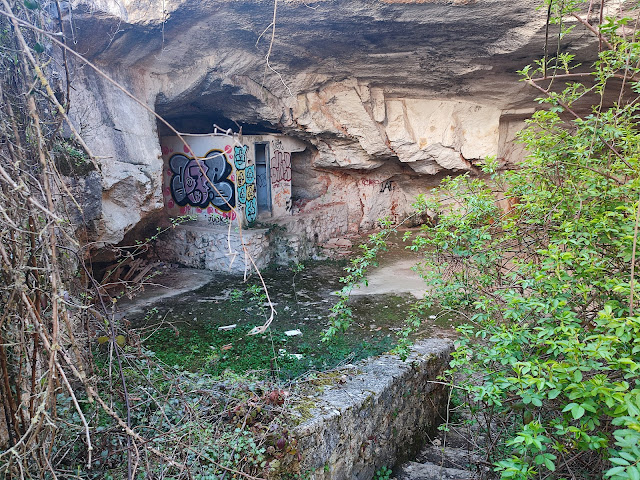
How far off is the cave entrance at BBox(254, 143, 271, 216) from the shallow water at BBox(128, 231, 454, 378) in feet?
6.62

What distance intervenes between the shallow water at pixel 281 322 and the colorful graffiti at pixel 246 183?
157 cm

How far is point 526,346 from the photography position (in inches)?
104

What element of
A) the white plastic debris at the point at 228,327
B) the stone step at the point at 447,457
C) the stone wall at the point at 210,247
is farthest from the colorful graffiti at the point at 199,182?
the stone step at the point at 447,457

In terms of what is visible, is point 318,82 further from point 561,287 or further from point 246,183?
point 561,287

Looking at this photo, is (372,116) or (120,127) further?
(372,116)

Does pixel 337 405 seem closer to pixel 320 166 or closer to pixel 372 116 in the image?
pixel 372 116

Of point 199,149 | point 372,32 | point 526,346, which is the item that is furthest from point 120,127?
point 526,346

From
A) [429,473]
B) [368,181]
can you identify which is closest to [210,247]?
[368,181]

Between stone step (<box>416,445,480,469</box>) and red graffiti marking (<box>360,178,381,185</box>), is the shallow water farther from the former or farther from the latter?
red graffiti marking (<box>360,178,381,185</box>)

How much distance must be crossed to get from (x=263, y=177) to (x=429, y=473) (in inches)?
317

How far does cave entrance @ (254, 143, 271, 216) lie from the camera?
10461mm

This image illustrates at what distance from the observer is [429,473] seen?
136 inches

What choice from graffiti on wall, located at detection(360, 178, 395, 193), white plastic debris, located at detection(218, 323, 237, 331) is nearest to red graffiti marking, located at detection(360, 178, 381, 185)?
graffiti on wall, located at detection(360, 178, 395, 193)

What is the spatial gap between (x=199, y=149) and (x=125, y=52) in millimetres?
2658
